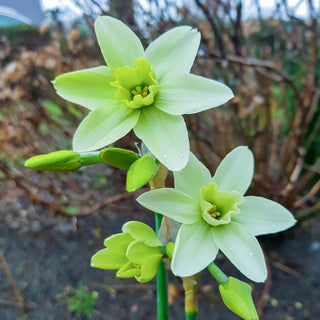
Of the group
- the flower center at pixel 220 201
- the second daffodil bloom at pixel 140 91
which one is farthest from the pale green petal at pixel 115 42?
the flower center at pixel 220 201

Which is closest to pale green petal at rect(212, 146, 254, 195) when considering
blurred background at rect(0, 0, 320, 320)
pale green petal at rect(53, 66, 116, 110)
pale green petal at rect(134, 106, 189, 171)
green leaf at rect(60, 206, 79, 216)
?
pale green petal at rect(134, 106, 189, 171)

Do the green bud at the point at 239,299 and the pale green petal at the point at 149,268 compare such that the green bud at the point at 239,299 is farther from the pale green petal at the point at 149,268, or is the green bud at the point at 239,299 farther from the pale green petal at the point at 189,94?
the pale green petal at the point at 189,94

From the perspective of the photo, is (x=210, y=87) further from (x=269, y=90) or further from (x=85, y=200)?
(x=85, y=200)

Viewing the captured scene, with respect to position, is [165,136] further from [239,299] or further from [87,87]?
[239,299]

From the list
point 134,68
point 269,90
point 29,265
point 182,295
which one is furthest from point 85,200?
point 134,68

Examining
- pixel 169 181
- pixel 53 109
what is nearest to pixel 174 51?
pixel 169 181

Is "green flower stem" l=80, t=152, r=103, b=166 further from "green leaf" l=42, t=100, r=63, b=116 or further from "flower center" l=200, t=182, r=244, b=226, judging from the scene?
"green leaf" l=42, t=100, r=63, b=116
